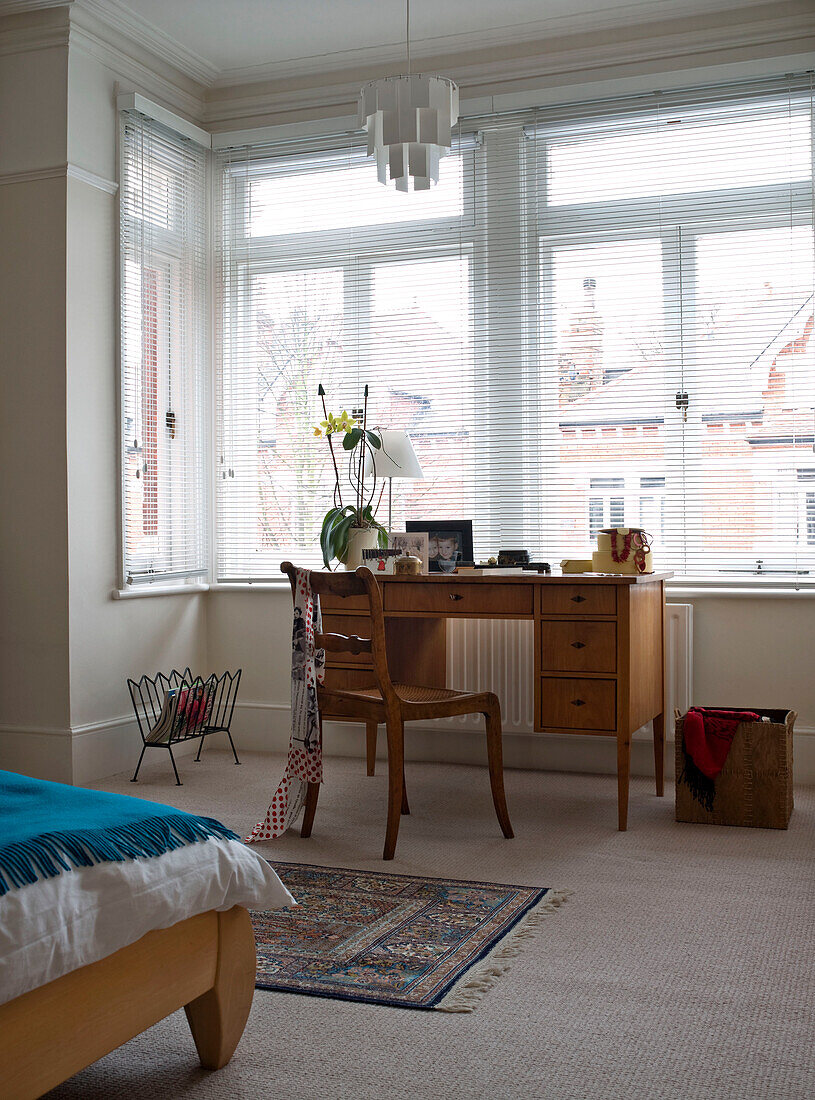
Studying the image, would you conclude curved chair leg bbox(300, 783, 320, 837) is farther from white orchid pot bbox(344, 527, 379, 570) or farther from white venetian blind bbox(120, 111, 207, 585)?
white venetian blind bbox(120, 111, 207, 585)

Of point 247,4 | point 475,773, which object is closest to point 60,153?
point 247,4

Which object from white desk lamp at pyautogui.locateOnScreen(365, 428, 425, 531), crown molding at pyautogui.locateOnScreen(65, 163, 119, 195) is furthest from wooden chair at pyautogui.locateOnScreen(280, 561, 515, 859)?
crown molding at pyautogui.locateOnScreen(65, 163, 119, 195)

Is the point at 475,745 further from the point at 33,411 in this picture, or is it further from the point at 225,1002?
the point at 225,1002

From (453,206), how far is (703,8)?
114 centimetres

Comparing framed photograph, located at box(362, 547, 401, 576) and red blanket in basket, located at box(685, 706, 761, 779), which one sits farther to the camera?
framed photograph, located at box(362, 547, 401, 576)

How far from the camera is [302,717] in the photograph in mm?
3023

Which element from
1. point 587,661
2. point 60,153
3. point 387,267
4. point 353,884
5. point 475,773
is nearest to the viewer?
point 353,884

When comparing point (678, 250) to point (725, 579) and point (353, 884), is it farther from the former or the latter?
point (353, 884)

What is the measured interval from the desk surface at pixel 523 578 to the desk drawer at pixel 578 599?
2cm

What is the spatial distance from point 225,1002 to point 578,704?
1.70 m

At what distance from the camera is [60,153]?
12.0 feet

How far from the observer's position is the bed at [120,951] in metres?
1.30

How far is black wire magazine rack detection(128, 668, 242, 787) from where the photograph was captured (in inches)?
149

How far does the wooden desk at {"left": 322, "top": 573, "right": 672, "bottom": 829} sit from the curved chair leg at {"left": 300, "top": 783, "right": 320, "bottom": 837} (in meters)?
0.48
